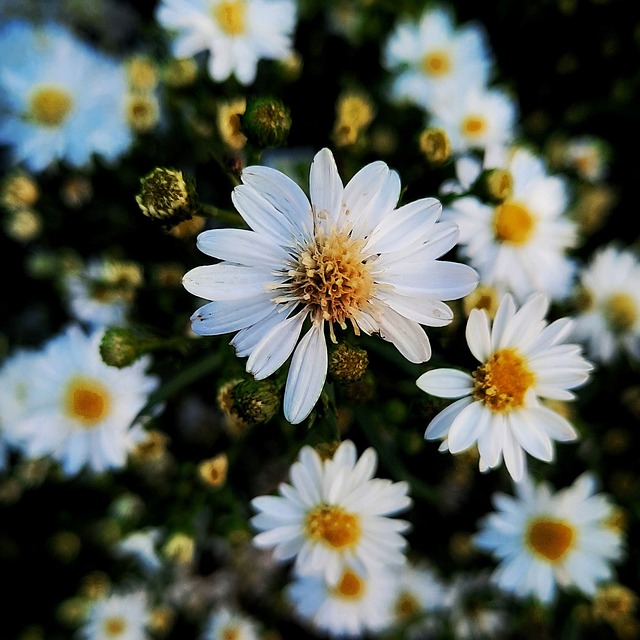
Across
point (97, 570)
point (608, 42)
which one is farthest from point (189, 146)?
point (608, 42)

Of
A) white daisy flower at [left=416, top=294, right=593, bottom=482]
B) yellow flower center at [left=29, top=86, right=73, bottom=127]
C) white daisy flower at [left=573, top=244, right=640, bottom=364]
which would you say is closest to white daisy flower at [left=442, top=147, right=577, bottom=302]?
white daisy flower at [left=573, top=244, right=640, bottom=364]

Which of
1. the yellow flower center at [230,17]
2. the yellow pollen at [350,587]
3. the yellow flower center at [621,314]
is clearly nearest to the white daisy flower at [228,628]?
the yellow pollen at [350,587]

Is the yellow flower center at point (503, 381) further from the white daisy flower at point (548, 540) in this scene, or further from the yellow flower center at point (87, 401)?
the yellow flower center at point (87, 401)

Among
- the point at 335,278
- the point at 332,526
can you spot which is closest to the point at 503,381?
the point at 335,278

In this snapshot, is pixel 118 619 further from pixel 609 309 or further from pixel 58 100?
pixel 609 309

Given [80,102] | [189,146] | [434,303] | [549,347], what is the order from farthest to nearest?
1. [189,146]
2. [80,102]
3. [549,347]
4. [434,303]

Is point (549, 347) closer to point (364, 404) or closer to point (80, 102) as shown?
point (364, 404)
